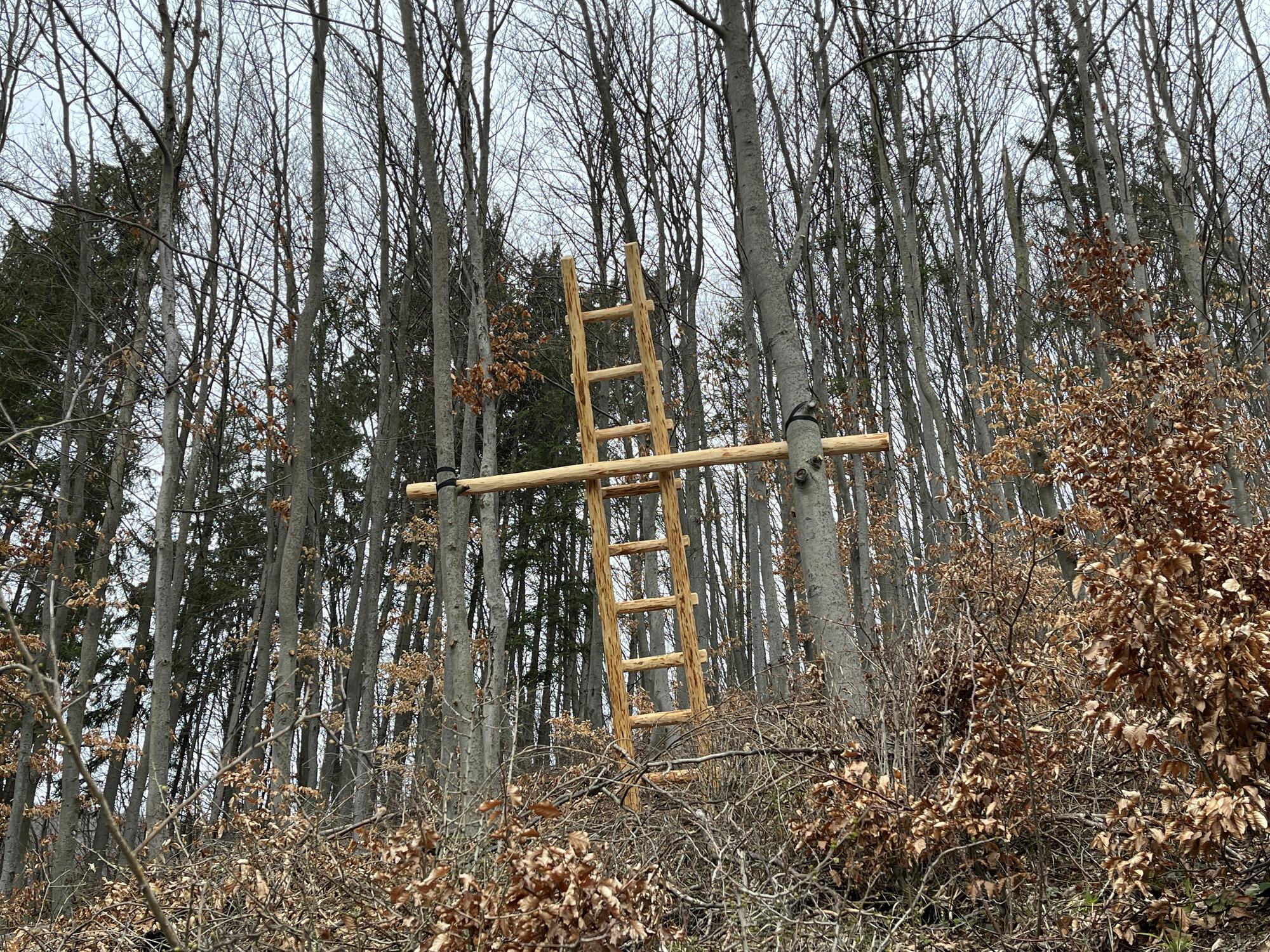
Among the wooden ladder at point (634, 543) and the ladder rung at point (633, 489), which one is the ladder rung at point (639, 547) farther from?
the ladder rung at point (633, 489)

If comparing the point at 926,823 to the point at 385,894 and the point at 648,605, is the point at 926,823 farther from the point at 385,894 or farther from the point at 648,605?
the point at 648,605

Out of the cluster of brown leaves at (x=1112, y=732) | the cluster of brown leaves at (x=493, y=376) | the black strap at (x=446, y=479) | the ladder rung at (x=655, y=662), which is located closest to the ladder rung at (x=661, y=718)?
the ladder rung at (x=655, y=662)

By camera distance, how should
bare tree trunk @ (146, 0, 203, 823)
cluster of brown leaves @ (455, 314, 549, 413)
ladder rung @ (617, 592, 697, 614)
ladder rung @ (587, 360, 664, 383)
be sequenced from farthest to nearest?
cluster of brown leaves @ (455, 314, 549, 413)
bare tree trunk @ (146, 0, 203, 823)
ladder rung @ (587, 360, 664, 383)
ladder rung @ (617, 592, 697, 614)

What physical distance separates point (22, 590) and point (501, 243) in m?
10.2

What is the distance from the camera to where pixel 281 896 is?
131 inches

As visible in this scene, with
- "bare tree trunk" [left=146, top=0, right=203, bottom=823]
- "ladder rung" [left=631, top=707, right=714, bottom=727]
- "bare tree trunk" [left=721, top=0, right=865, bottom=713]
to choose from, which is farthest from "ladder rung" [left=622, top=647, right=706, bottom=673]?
"bare tree trunk" [left=146, top=0, right=203, bottom=823]

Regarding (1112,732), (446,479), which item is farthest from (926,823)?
(446,479)

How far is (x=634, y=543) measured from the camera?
17.9 ft

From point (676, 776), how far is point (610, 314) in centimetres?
305

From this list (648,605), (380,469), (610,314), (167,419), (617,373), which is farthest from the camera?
(380,469)

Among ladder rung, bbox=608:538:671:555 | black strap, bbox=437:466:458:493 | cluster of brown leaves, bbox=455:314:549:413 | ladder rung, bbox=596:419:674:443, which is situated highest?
cluster of brown leaves, bbox=455:314:549:413

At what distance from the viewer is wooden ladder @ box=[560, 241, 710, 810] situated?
5.25 m

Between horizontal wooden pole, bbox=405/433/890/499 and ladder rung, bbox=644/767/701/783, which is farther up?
horizontal wooden pole, bbox=405/433/890/499

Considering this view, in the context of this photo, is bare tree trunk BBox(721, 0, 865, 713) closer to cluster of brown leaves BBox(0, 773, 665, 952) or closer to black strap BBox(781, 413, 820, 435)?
black strap BBox(781, 413, 820, 435)
